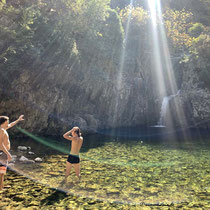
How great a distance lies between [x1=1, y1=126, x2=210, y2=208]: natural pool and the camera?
863 centimetres

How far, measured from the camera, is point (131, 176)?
11.2 m

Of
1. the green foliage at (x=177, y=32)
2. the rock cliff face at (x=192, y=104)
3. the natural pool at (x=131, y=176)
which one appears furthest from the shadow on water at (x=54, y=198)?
the green foliage at (x=177, y=32)

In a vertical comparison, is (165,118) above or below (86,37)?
below

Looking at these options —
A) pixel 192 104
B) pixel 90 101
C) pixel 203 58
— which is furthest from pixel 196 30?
pixel 90 101

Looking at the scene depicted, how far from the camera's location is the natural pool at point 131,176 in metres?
8.63

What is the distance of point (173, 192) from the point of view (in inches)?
363

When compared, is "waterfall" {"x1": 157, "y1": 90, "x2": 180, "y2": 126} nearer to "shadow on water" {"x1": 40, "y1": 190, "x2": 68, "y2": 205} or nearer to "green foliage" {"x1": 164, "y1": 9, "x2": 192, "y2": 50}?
"green foliage" {"x1": 164, "y1": 9, "x2": 192, "y2": 50}

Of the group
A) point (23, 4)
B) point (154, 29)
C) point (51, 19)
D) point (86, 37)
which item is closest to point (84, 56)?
point (86, 37)

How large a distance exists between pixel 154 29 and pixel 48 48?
29.3 meters

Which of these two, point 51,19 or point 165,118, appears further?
point 165,118

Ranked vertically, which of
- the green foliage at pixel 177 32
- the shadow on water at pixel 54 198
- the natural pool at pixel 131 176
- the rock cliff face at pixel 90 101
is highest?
the green foliage at pixel 177 32

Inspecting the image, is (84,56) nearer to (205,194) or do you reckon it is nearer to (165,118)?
(165,118)

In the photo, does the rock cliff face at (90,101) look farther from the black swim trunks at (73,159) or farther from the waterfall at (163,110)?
the black swim trunks at (73,159)

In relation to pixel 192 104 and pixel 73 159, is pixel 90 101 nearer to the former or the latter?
pixel 192 104
